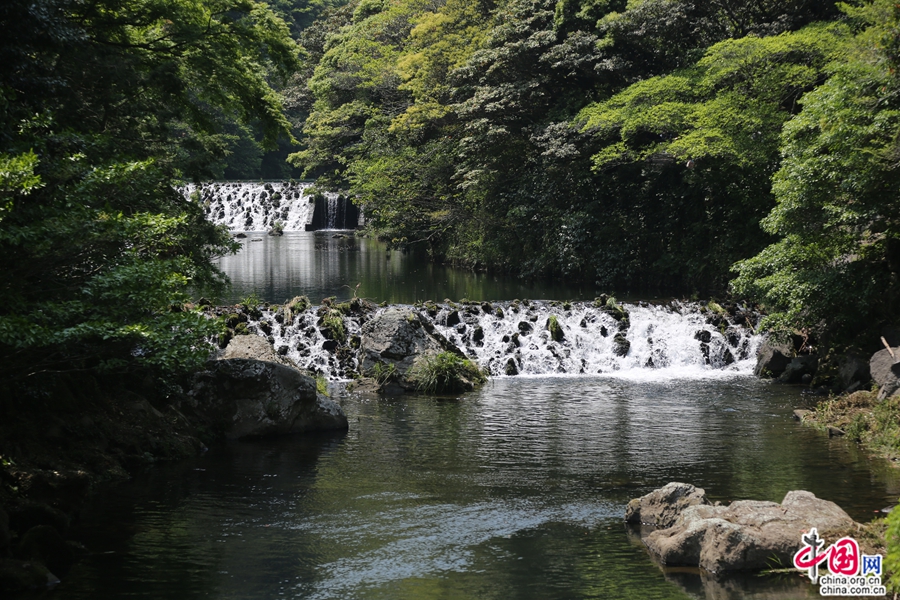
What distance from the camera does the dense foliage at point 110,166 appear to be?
30.1 ft

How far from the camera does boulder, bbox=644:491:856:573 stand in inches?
348

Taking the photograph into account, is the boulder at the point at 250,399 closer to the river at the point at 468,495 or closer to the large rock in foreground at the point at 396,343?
the river at the point at 468,495

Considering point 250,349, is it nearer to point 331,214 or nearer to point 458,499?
point 458,499

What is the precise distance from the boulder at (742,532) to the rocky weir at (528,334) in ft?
38.8

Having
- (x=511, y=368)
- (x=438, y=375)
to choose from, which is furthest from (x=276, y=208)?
(x=438, y=375)

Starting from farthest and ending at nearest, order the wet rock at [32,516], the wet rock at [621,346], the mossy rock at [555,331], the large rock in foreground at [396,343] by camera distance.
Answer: the mossy rock at [555,331] < the wet rock at [621,346] < the large rock in foreground at [396,343] < the wet rock at [32,516]

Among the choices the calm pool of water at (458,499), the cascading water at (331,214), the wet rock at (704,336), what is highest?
the cascading water at (331,214)

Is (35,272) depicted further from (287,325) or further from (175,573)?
(287,325)

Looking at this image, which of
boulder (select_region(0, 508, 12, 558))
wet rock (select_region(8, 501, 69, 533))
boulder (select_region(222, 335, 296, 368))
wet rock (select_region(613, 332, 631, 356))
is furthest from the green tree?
boulder (select_region(0, 508, 12, 558))

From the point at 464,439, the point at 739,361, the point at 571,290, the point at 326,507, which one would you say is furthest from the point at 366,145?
the point at 326,507

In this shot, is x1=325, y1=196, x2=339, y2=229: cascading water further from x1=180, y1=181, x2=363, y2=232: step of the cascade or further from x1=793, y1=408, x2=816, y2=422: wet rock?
x1=793, y1=408, x2=816, y2=422: wet rock

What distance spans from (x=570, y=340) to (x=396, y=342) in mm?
5071

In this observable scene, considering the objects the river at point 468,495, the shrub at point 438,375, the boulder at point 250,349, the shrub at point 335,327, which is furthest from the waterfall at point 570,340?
the boulder at point 250,349

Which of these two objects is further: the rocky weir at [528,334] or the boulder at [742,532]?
the rocky weir at [528,334]
